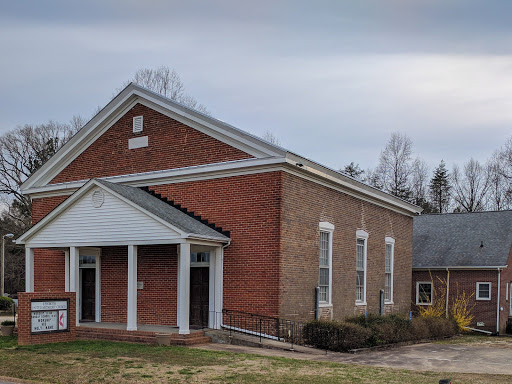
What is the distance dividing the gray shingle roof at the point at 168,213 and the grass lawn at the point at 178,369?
12.8 feet

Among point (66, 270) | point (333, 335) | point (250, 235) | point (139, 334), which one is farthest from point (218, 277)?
point (66, 270)

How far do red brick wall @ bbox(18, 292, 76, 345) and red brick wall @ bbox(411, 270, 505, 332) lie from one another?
20.9 metres

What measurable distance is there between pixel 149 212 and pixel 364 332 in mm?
7661

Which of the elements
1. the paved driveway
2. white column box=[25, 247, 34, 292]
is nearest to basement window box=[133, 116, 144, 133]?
white column box=[25, 247, 34, 292]

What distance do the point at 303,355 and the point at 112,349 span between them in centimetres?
514

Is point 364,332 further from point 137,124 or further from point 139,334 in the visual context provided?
point 137,124

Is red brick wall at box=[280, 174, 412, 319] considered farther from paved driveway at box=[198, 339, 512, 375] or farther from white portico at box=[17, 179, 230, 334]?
paved driveway at box=[198, 339, 512, 375]

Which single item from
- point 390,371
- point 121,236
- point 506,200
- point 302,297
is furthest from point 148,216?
point 506,200

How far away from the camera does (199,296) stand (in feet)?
67.3

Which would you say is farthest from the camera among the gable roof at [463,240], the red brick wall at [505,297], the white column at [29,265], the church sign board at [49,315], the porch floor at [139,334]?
the gable roof at [463,240]

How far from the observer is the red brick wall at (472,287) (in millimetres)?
31250

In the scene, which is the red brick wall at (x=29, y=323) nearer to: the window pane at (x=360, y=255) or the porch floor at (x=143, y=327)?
the porch floor at (x=143, y=327)

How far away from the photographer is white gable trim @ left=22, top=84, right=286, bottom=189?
19.8 meters

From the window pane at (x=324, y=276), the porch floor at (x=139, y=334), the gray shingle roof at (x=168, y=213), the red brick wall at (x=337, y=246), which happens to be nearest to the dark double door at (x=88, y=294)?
the porch floor at (x=139, y=334)
